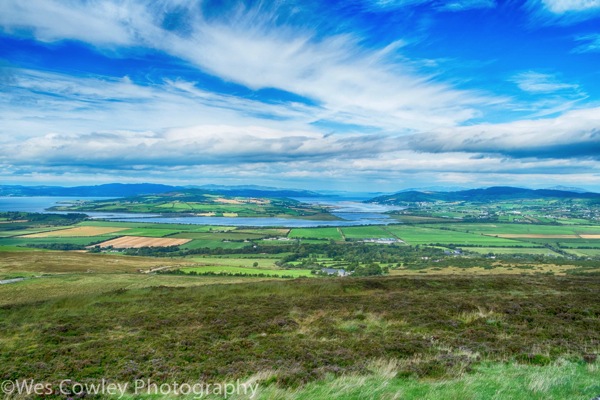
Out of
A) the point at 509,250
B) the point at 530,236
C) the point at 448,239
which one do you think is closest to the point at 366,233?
the point at 448,239

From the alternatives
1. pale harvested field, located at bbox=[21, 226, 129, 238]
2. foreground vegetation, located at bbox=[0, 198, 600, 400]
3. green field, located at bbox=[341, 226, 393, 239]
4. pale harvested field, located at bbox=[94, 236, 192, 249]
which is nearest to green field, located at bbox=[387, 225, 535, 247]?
green field, located at bbox=[341, 226, 393, 239]

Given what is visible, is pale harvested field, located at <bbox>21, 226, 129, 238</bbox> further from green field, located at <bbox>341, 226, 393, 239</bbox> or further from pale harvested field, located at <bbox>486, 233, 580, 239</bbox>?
pale harvested field, located at <bbox>486, 233, 580, 239</bbox>

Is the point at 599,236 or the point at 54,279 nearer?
the point at 54,279

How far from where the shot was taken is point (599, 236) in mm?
138375

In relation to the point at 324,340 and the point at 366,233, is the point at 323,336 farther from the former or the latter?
the point at 366,233

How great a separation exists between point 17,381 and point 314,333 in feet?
42.5

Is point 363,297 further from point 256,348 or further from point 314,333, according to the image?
point 256,348

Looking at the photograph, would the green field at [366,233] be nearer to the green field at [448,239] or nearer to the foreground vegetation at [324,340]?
the green field at [448,239]

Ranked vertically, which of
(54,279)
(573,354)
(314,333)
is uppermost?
(573,354)

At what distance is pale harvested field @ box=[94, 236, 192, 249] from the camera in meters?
118

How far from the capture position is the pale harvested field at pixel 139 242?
11756 centimetres

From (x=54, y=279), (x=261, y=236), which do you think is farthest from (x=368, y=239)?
(x=54, y=279)

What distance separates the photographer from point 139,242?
124 meters

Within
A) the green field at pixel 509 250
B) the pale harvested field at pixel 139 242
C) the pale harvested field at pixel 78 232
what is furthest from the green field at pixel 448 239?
the pale harvested field at pixel 78 232
